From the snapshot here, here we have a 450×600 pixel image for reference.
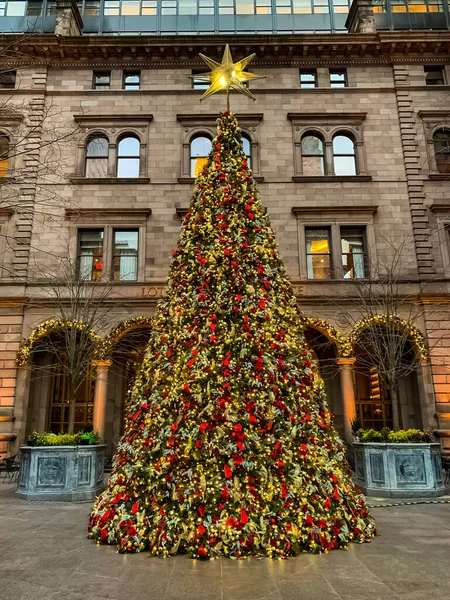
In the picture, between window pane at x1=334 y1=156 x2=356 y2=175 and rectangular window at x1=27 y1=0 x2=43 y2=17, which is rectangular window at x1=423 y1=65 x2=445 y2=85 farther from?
rectangular window at x1=27 y1=0 x2=43 y2=17

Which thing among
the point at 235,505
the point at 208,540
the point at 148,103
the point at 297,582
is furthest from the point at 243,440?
the point at 148,103

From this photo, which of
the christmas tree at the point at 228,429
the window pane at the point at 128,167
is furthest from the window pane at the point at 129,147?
the christmas tree at the point at 228,429

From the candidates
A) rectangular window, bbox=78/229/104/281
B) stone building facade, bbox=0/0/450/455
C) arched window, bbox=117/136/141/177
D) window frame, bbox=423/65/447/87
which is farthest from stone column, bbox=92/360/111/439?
window frame, bbox=423/65/447/87

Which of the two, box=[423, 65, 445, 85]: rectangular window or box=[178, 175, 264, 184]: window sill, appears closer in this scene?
box=[178, 175, 264, 184]: window sill

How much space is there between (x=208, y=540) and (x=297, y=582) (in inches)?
→ 47.2

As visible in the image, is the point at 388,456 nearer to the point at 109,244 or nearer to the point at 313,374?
the point at 313,374

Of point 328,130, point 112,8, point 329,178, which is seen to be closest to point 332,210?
point 329,178

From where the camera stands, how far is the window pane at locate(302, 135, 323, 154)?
20297mm

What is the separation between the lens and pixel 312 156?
20.2m

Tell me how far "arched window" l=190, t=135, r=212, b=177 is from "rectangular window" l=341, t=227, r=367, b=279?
694 cm

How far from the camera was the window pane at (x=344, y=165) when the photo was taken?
20062 millimetres

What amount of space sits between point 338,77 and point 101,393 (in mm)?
17787

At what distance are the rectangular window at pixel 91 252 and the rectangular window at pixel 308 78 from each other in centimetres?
1170

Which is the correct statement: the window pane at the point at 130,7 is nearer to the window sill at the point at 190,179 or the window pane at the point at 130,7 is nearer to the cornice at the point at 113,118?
the cornice at the point at 113,118
